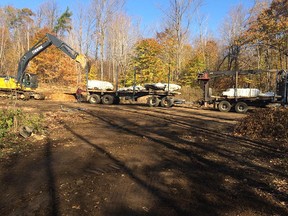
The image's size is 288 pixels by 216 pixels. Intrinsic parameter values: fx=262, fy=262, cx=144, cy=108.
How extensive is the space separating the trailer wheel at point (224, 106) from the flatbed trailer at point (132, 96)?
3.82 meters

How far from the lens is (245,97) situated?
19.1 m

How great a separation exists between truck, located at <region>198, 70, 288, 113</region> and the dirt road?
10036 mm

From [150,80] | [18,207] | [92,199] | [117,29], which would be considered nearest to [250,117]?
[92,199]

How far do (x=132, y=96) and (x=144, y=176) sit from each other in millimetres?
17003

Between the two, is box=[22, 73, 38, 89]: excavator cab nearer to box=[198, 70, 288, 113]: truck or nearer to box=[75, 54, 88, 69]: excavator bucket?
box=[75, 54, 88, 69]: excavator bucket

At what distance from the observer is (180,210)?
4270 millimetres

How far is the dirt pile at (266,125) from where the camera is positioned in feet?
31.5

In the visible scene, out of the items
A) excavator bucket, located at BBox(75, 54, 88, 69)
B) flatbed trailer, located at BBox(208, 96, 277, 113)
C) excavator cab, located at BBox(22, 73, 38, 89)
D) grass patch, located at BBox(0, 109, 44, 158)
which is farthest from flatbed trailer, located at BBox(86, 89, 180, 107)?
grass patch, located at BBox(0, 109, 44, 158)

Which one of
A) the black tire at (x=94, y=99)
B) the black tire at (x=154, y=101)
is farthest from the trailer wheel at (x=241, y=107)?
the black tire at (x=94, y=99)

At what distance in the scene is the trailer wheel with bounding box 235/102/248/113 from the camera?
746 inches

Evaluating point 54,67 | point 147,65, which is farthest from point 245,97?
point 54,67

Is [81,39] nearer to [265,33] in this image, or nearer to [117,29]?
[117,29]

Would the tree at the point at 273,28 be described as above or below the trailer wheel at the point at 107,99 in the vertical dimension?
above

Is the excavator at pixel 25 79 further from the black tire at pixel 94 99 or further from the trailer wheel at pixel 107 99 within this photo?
the trailer wheel at pixel 107 99
